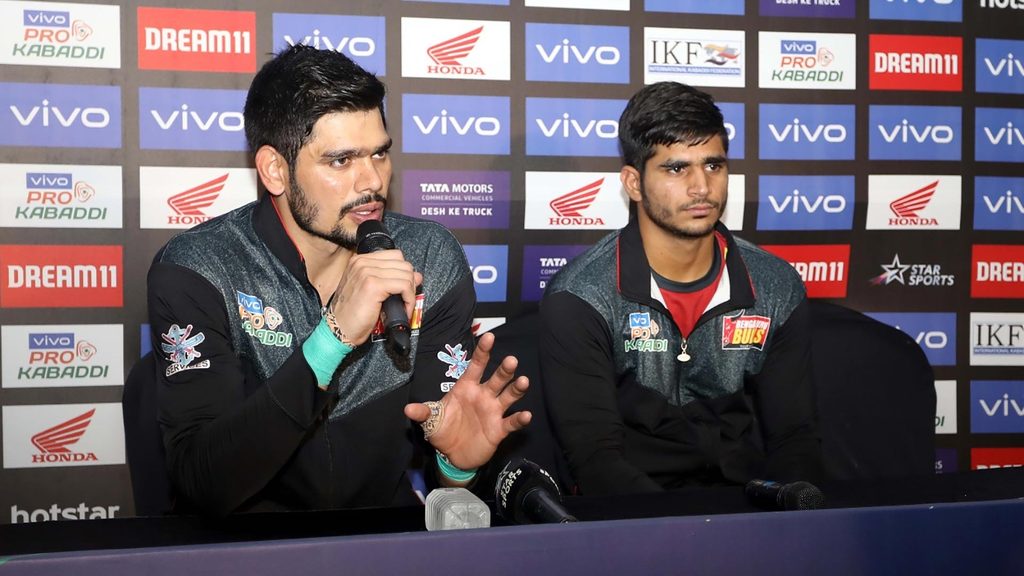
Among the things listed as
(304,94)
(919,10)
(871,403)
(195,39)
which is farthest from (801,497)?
(919,10)

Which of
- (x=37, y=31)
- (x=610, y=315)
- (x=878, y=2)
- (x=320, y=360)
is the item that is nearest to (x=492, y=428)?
(x=320, y=360)

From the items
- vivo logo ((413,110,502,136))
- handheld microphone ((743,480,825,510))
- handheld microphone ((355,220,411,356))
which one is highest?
vivo logo ((413,110,502,136))

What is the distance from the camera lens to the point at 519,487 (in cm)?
103

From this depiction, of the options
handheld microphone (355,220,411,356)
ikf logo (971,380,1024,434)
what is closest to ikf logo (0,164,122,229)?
handheld microphone (355,220,411,356)

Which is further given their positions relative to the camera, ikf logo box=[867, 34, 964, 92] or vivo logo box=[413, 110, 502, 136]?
ikf logo box=[867, 34, 964, 92]

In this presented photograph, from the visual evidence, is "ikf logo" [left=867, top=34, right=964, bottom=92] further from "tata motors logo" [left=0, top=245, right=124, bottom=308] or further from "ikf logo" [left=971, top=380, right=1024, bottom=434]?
"tata motors logo" [left=0, top=245, right=124, bottom=308]

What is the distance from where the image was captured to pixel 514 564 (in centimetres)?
79

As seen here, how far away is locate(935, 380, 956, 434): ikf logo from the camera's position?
285cm

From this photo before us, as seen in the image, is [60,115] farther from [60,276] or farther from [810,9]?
[810,9]

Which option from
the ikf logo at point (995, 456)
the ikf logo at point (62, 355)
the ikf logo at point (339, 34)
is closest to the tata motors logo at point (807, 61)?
the ikf logo at point (339, 34)

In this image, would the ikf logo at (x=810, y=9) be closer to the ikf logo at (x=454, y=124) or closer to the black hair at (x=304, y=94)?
the ikf logo at (x=454, y=124)

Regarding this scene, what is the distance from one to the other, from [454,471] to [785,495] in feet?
2.21

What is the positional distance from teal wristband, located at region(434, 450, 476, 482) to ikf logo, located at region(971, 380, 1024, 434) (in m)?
2.06

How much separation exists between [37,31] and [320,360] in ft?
5.14
